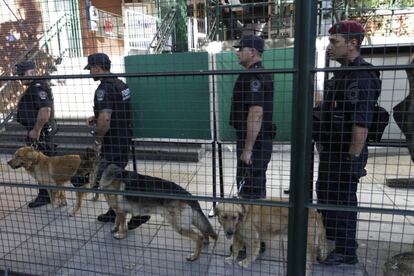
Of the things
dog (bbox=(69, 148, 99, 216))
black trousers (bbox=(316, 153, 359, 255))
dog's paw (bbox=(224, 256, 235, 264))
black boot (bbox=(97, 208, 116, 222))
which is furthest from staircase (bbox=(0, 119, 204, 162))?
black trousers (bbox=(316, 153, 359, 255))

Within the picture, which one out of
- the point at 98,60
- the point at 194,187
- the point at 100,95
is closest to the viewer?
the point at 100,95

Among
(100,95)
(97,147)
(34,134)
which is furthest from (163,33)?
(34,134)

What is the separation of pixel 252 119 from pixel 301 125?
1.21 m

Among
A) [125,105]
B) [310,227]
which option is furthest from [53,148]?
[310,227]

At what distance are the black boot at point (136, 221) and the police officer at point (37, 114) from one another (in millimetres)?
1689

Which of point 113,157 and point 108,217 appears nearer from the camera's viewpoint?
point 113,157

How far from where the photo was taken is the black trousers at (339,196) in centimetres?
319

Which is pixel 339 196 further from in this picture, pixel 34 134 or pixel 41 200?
pixel 41 200

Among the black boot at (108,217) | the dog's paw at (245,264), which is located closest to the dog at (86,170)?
the black boot at (108,217)

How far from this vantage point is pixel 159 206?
3799mm

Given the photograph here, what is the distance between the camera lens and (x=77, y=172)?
4875 millimetres

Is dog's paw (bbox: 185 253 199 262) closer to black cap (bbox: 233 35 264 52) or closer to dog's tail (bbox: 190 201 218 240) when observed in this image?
dog's tail (bbox: 190 201 218 240)

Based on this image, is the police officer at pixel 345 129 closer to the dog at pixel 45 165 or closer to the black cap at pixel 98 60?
the black cap at pixel 98 60

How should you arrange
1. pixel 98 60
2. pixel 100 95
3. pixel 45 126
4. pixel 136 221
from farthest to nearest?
1. pixel 45 126
2. pixel 136 221
3. pixel 98 60
4. pixel 100 95
